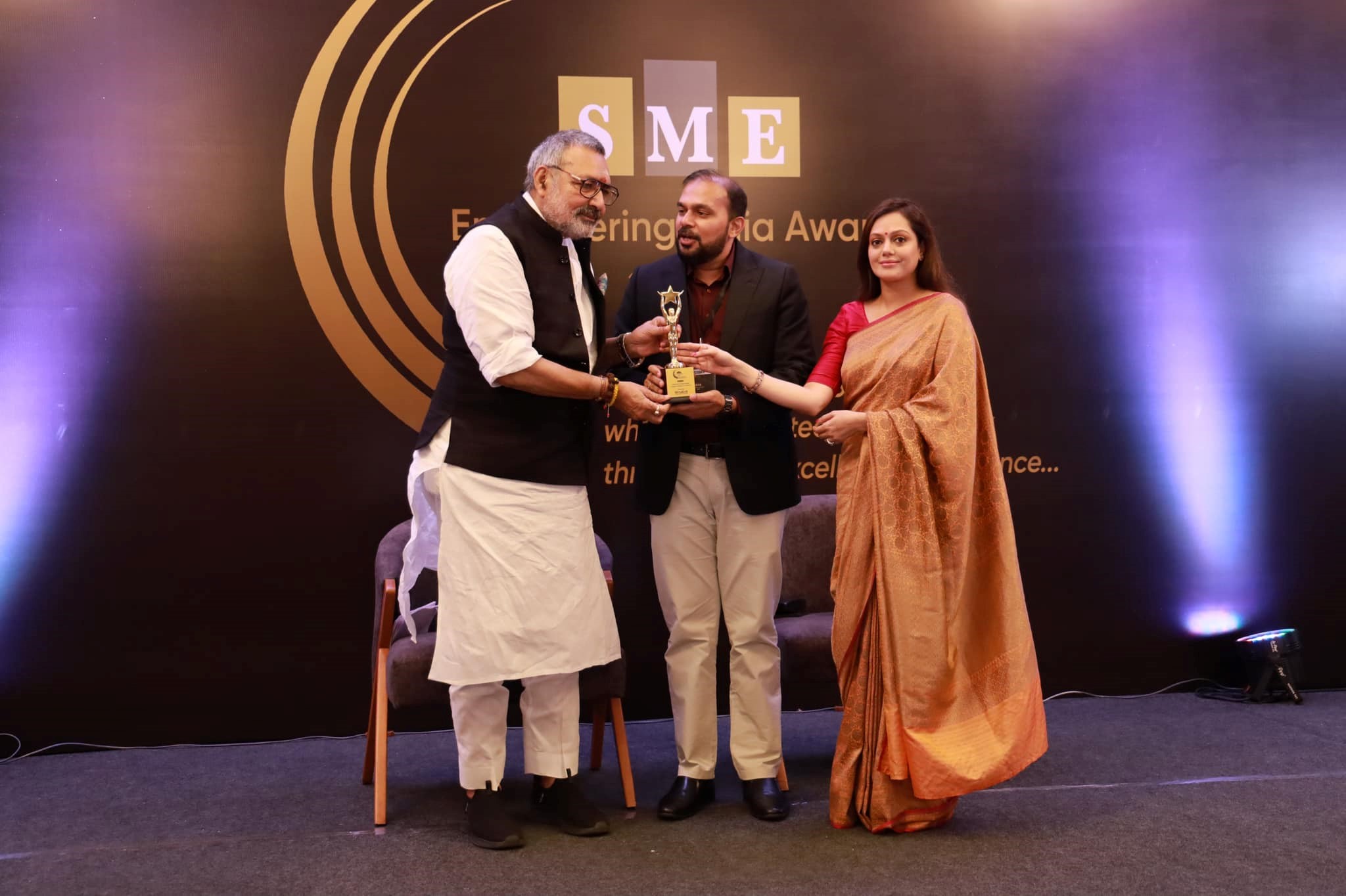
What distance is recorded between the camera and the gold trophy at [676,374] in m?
3.21

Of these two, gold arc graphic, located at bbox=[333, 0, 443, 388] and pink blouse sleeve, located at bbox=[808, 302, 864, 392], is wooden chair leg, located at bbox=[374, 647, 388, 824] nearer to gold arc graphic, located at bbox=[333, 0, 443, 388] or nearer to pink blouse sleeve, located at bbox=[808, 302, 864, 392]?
gold arc graphic, located at bbox=[333, 0, 443, 388]

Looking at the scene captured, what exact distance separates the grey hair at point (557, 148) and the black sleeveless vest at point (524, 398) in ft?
0.33

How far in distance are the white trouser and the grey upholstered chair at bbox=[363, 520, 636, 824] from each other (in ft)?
0.61

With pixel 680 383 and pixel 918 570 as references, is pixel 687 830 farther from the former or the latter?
pixel 680 383

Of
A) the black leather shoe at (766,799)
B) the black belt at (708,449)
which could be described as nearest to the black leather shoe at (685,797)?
the black leather shoe at (766,799)

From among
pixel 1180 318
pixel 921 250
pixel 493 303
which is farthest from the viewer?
pixel 1180 318

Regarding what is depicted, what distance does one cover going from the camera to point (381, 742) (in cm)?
347

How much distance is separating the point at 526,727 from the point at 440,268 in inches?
76.5

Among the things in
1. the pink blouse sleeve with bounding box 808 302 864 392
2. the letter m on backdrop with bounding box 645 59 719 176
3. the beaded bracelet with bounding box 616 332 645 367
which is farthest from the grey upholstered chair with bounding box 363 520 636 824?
the letter m on backdrop with bounding box 645 59 719 176

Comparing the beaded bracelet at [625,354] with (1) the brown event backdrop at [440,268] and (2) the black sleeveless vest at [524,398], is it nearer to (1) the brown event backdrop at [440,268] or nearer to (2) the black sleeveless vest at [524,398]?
(2) the black sleeveless vest at [524,398]

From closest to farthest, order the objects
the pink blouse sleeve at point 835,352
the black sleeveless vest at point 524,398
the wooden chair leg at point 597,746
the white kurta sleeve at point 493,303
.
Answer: the white kurta sleeve at point 493,303 → the black sleeveless vest at point 524,398 → the pink blouse sleeve at point 835,352 → the wooden chair leg at point 597,746

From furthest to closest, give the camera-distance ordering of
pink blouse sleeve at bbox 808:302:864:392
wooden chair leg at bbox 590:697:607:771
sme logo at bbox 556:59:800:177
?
sme logo at bbox 556:59:800:177 < wooden chair leg at bbox 590:697:607:771 < pink blouse sleeve at bbox 808:302:864:392

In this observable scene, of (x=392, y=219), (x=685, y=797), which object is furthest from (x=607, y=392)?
(x=392, y=219)

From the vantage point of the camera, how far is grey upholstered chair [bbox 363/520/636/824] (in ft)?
11.5
